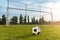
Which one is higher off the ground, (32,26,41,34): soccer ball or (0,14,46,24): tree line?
(0,14,46,24): tree line

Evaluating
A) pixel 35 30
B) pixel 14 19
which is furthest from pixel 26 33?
pixel 14 19

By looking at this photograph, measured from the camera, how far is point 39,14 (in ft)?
7.61

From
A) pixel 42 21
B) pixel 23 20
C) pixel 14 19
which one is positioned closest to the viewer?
pixel 14 19

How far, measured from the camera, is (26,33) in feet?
6.72

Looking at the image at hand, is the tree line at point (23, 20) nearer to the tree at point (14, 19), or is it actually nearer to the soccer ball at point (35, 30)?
the tree at point (14, 19)

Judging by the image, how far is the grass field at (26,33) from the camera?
1839mm

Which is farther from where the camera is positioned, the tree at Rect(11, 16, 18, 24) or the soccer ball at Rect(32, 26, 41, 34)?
the soccer ball at Rect(32, 26, 41, 34)

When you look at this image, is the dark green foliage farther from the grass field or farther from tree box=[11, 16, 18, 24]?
tree box=[11, 16, 18, 24]

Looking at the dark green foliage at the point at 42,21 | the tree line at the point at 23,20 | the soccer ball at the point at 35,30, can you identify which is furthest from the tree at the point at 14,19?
the dark green foliage at the point at 42,21

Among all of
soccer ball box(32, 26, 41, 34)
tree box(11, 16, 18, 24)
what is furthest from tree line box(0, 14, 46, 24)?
soccer ball box(32, 26, 41, 34)

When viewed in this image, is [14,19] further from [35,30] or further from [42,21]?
[42,21]

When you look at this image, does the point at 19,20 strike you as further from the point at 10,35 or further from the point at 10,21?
the point at 10,35

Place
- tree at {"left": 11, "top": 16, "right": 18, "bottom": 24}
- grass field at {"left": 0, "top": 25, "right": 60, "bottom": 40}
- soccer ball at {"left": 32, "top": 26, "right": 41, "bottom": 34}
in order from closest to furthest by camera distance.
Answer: grass field at {"left": 0, "top": 25, "right": 60, "bottom": 40} → tree at {"left": 11, "top": 16, "right": 18, "bottom": 24} → soccer ball at {"left": 32, "top": 26, "right": 41, "bottom": 34}

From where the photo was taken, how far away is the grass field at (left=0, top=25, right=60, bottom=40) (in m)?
1.84
